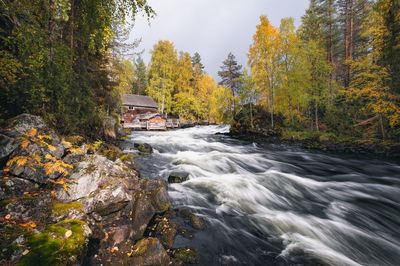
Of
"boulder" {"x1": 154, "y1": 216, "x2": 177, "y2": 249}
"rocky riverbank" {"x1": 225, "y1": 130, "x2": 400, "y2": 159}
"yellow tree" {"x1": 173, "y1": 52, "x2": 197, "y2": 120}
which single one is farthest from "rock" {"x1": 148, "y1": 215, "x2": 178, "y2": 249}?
"yellow tree" {"x1": 173, "y1": 52, "x2": 197, "y2": 120}

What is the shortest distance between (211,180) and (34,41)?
6.98 metres

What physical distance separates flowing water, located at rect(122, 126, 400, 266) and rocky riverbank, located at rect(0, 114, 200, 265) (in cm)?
86

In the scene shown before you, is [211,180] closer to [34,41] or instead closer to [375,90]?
[34,41]

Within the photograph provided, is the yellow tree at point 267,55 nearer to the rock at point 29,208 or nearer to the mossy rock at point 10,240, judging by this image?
the rock at point 29,208

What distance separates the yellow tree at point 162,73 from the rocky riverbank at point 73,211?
40.0 metres

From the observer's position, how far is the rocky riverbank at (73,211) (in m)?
3.08

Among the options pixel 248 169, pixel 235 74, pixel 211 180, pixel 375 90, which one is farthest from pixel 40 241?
pixel 235 74

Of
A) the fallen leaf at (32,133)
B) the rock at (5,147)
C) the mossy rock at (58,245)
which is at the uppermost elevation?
the fallen leaf at (32,133)

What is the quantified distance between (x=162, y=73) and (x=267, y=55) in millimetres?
27652

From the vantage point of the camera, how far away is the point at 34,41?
559 centimetres

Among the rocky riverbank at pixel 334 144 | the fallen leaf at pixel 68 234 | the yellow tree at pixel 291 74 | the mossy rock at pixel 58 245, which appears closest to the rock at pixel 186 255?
the mossy rock at pixel 58 245

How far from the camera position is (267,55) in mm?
23188

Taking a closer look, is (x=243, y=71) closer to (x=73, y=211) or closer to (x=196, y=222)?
(x=196, y=222)

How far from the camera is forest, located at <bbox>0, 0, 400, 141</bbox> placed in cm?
628
